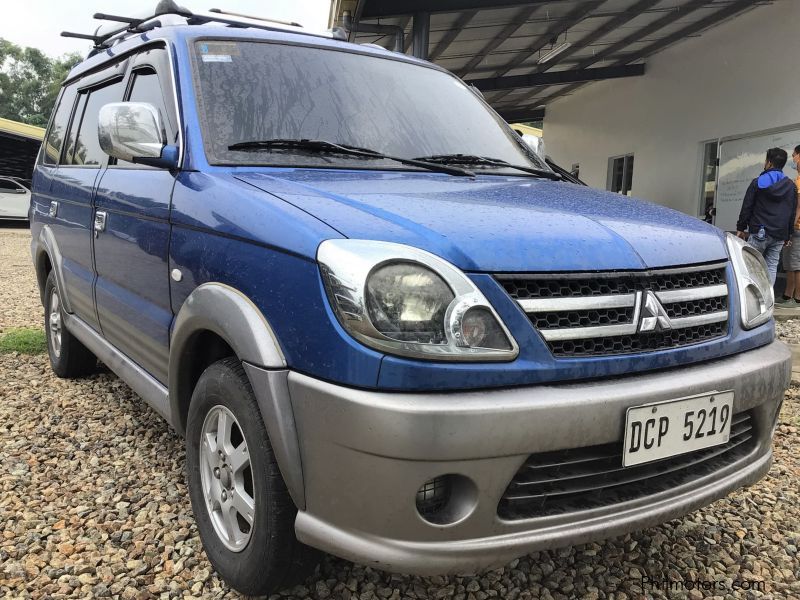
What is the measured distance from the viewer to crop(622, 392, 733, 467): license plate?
1.64 metres

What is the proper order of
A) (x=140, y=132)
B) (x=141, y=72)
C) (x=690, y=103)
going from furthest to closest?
(x=690, y=103), (x=141, y=72), (x=140, y=132)

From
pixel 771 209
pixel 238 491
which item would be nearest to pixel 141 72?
pixel 238 491

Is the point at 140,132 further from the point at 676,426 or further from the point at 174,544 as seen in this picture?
the point at 676,426

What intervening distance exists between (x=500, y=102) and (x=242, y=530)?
644 inches

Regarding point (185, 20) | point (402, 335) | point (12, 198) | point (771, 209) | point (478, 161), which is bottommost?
point (12, 198)

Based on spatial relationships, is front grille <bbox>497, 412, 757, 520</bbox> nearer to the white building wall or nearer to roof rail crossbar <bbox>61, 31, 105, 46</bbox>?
roof rail crossbar <bbox>61, 31, 105, 46</bbox>

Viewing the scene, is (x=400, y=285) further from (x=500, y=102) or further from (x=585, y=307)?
(x=500, y=102)

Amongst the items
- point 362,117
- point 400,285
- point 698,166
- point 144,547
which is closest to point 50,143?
point 362,117

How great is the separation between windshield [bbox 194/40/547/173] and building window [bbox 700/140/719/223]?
9.19 m

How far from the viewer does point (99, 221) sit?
293cm

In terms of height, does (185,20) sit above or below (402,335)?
above

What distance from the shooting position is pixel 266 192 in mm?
1866

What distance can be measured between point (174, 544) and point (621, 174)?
13.3 meters

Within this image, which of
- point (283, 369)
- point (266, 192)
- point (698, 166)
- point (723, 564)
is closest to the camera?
point (283, 369)
